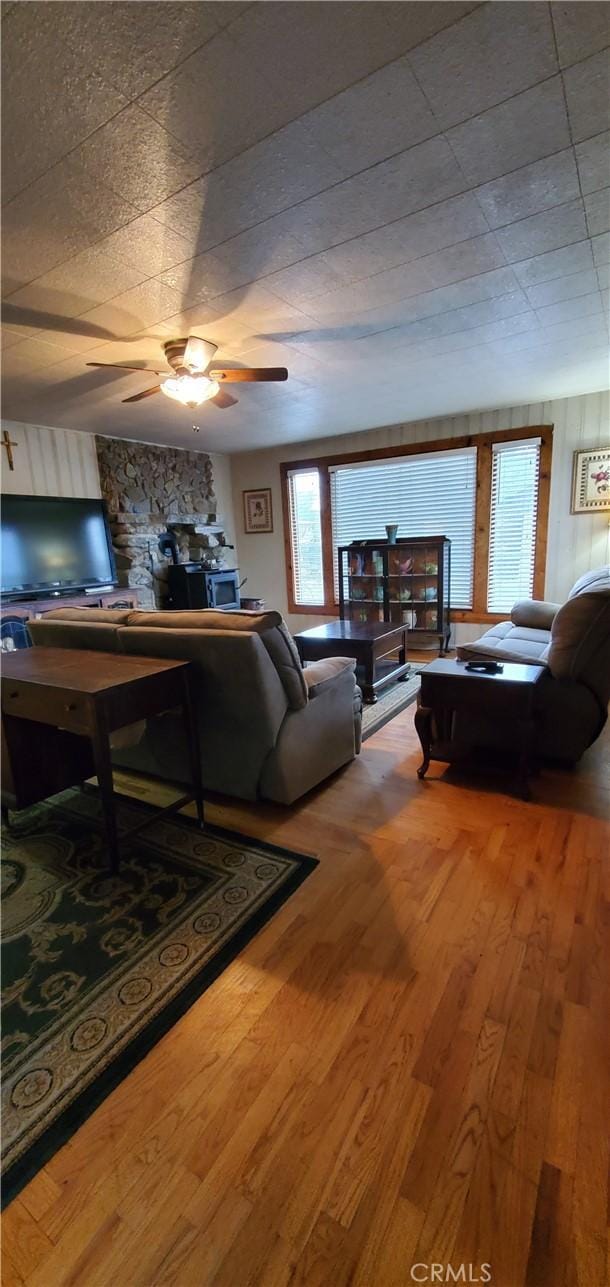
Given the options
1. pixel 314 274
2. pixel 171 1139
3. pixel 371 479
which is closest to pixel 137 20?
pixel 314 274

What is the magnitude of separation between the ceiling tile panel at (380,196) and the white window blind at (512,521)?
3460 millimetres

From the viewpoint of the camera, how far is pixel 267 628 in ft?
6.52

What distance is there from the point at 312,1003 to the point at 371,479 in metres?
5.22

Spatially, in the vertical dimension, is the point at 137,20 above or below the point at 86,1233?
above

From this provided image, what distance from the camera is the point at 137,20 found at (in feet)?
3.67

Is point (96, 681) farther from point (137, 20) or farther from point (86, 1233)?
point (137, 20)

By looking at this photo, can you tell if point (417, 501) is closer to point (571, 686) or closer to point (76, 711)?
point (571, 686)

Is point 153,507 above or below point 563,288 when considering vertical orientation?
below

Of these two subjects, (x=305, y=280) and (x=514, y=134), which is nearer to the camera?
(x=514, y=134)

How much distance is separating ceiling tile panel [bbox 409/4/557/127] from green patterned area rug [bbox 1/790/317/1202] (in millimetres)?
2431

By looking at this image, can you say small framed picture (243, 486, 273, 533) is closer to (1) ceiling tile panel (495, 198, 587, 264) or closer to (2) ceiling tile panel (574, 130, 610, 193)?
(1) ceiling tile panel (495, 198, 587, 264)

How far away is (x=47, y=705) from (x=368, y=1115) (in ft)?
5.05

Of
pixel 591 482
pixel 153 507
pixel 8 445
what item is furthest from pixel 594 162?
pixel 153 507

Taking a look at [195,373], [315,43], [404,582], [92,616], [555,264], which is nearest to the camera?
[315,43]
